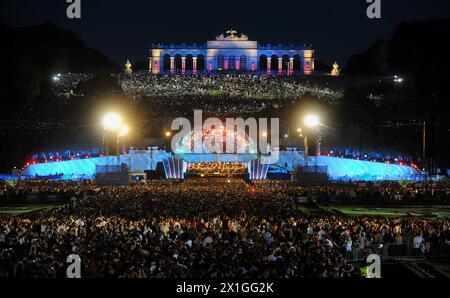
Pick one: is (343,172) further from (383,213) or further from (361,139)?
(383,213)

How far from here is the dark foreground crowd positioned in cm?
1527

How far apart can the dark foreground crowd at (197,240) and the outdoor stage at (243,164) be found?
102 ft

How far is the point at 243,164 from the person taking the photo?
6838cm

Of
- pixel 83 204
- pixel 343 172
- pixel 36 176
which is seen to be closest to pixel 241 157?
pixel 343 172

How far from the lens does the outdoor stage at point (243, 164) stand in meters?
60.7

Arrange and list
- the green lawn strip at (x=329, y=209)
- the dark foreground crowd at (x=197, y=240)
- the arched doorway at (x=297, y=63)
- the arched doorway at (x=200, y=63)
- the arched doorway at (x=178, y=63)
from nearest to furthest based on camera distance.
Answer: the dark foreground crowd at (x=197, y=240)
the green lawn strip at (x=329, y=209)
the arched doorway at (x=297, y=63)
the arched doorway at (x=200, y=63)
the arched doorway at (x=178, y=63)

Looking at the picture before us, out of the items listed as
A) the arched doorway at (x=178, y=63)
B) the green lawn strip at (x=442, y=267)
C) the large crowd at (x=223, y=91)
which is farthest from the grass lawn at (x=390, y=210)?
the arched doorway at (x=178, y=63)

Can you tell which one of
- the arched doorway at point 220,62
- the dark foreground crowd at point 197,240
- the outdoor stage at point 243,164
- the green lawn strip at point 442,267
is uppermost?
the arched doorway at point 220,62

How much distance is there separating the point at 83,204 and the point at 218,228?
11555mm

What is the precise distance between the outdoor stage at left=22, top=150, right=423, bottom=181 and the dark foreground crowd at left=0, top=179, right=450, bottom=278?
31.0m

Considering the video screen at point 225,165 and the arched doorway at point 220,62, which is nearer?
the video screen at point 225,165

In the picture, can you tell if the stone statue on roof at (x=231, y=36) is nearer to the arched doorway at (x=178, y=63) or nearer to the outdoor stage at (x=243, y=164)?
the arched doorway at (x=178, y=63)

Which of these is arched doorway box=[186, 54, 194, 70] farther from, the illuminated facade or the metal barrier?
the metal barrier

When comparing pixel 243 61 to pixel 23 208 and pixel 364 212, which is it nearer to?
pixel 23 208
